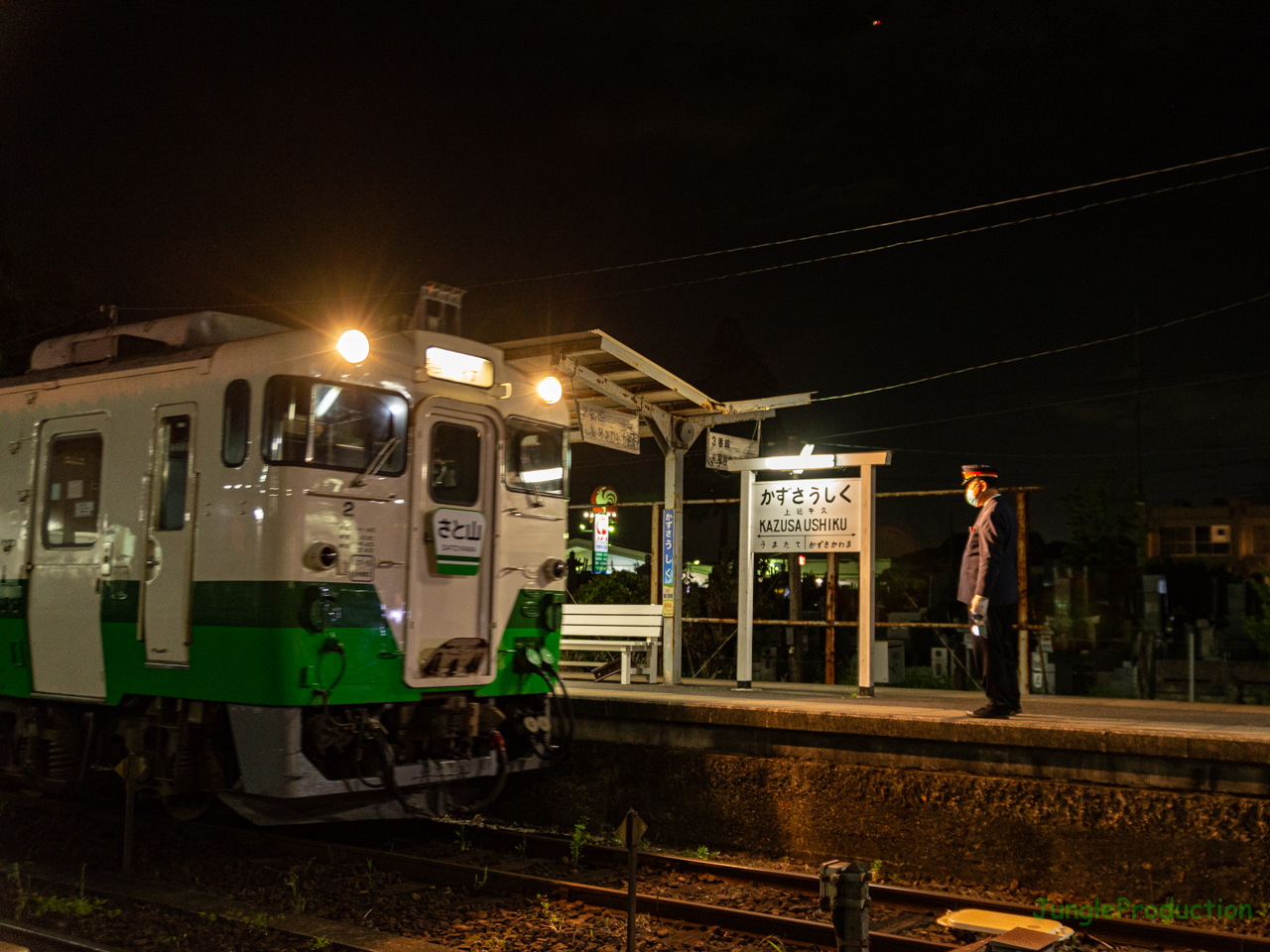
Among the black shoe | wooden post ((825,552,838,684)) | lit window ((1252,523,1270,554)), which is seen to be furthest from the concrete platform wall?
lit window ((1252,523,1270,554))

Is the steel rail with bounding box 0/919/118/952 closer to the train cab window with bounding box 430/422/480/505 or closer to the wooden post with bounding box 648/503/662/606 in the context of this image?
the train cab window with bounding box 430/422/480/505

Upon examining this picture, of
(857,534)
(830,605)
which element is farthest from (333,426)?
(830,605)

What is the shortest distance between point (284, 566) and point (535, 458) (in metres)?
2.38

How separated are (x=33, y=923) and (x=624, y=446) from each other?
7.26 meters

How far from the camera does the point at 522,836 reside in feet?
27.1

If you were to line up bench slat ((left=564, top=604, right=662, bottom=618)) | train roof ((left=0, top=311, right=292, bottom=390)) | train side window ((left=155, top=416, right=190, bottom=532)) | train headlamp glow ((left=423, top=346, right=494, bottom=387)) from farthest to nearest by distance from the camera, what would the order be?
bench slat ((left=564, top=604, right=662, bottom=618)), train roof ((left=0, top=311, right=292, bottom=390)), train headlamp glow ((left=423, top=346, right=494, bottom=387)), train side window ((left=155, top=416, right=190, bottom=532))

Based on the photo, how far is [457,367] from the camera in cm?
780

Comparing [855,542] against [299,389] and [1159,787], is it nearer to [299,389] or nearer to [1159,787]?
[1159,787]

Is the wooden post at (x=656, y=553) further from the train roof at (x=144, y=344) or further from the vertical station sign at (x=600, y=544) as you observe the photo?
the vertical station sign at (x=600, y=544)

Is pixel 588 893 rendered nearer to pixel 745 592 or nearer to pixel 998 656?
pixel 998 656

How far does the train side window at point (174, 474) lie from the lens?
23.8 feet

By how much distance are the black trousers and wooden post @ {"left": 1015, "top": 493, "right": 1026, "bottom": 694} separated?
106 inches

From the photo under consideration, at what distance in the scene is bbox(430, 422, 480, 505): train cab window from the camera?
7660 millimetres

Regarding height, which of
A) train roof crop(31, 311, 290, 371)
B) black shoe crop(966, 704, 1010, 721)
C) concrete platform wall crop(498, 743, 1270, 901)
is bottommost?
concrete platform wall crop(498, 743, 1270, 901)
